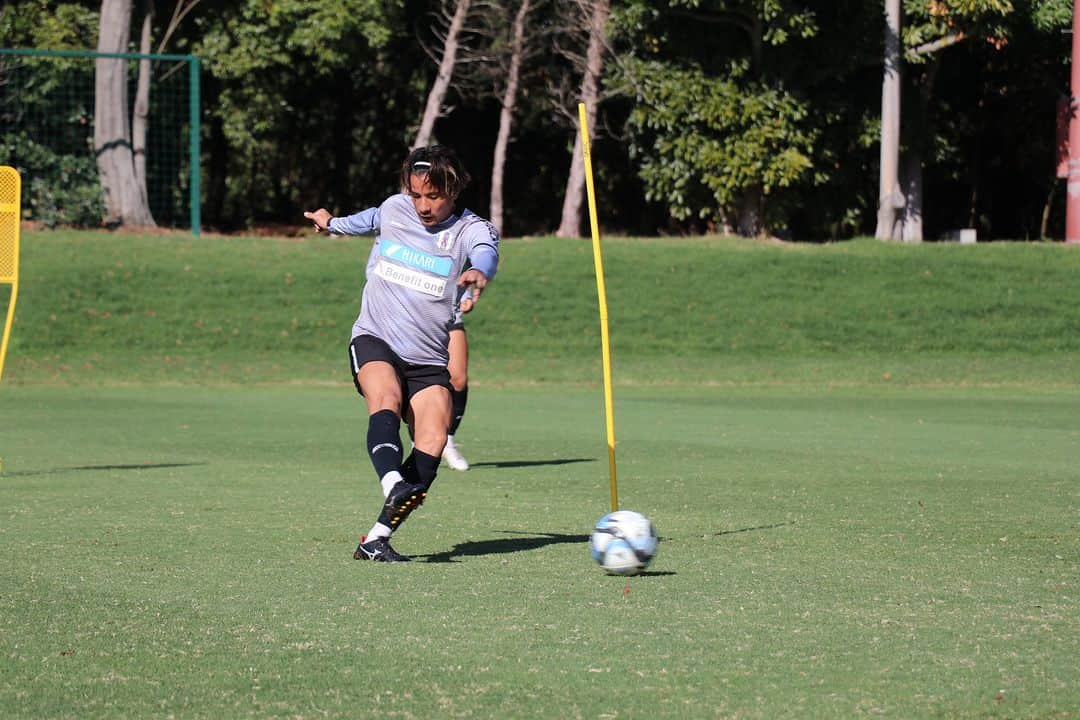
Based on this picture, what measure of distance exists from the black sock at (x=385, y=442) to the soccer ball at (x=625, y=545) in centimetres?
107

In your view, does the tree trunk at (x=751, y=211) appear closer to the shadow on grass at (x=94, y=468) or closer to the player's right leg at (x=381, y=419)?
the shadow on grass at (x=94, y=468)

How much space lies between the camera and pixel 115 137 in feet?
110

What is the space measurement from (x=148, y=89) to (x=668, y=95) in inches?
441

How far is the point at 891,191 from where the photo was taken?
1352 inches

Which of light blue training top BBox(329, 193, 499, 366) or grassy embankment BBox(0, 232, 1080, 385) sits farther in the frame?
grassy embankment BBox(0, 232, 1080, 385)

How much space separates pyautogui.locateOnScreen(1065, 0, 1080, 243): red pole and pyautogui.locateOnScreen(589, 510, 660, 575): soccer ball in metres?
28.1

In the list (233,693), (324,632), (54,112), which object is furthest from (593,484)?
(54,112)

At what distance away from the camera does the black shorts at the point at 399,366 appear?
27.0ft

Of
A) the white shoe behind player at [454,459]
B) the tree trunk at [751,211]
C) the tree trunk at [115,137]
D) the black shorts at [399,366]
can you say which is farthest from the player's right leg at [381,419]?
the tree trunk at [751,211]

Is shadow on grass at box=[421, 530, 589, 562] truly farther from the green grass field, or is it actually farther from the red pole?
the red pole

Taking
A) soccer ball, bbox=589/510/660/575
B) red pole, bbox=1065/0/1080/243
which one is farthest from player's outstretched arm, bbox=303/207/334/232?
red pole, bbox=1065/0/1080/243

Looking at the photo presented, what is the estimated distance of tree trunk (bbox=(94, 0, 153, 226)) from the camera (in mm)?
33625

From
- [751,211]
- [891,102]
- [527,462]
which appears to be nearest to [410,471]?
[527,462]

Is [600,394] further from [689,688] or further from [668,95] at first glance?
[689,688]
